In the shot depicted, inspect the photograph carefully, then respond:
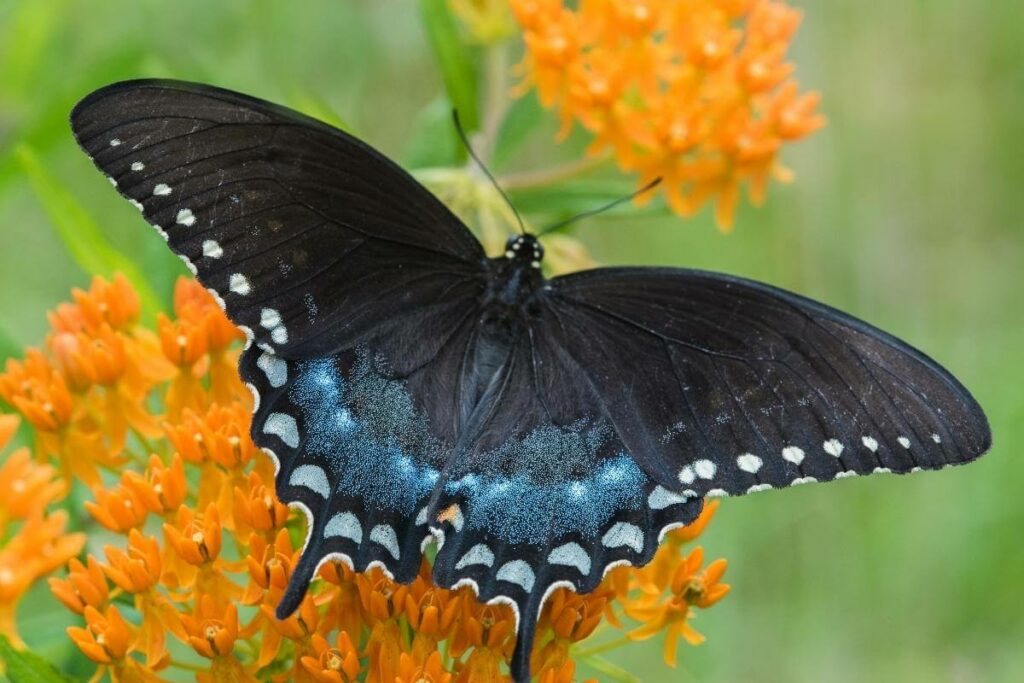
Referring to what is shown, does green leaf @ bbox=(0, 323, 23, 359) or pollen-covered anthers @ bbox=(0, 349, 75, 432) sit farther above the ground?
green leaf @ bbox=(0, 323, 23, 359)

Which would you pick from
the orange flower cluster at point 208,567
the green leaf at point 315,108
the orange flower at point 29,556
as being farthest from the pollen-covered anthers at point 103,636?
the green leaf at point 315,108

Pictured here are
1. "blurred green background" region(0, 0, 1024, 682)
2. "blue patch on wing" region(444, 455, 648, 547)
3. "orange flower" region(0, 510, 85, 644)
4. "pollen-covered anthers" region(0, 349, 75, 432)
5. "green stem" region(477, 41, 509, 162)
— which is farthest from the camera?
"blurred green background" region(0, 0, 1024, 682)

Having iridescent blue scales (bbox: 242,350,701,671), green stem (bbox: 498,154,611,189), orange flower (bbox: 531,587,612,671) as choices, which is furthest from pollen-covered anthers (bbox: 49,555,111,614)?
green stem (bbox: 498,154,611,189)

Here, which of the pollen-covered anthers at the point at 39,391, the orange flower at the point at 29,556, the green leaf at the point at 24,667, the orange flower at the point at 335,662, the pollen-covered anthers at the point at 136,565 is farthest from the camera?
the pollen-covered anthers at the point at 39,391

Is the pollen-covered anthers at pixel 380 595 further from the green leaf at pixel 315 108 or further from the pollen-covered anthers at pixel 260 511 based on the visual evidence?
the green leaf at pixel 315 108

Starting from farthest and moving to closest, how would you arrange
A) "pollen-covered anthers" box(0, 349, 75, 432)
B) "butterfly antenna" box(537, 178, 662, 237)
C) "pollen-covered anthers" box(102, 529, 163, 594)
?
"butterfly antenna" box(537, 178, 662, 237), "pollen-covered anthers" box(0, 349, 75, 432), "pollen-covered anthers" box(102, 529, 163, 594)

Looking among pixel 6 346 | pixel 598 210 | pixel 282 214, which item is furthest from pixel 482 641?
pixel 6 346

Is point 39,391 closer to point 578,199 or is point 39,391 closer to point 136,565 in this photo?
point 136,565

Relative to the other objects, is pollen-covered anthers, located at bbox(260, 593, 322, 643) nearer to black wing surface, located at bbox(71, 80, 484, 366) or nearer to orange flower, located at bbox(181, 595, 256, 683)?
orange flower, located at bbox(181, 595, 256, 683)
